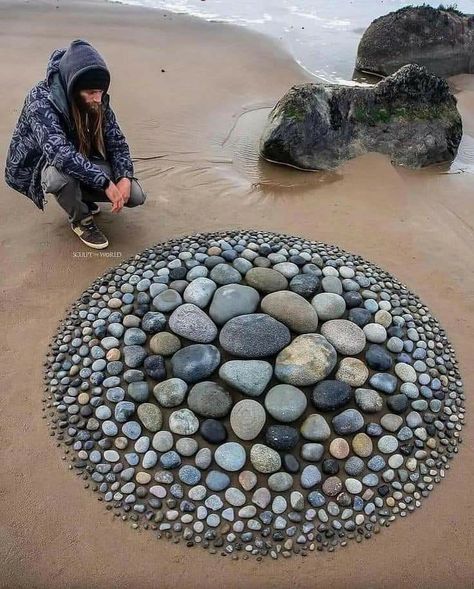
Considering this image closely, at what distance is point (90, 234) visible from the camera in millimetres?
3568

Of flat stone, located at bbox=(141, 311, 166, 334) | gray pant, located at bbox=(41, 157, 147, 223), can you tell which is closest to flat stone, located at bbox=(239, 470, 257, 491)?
flat stone, located at bbox=(141, 311, 166, 334)

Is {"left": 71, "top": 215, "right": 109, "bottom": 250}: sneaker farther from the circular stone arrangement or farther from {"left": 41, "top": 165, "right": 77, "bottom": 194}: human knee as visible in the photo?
the circular stone arrangement

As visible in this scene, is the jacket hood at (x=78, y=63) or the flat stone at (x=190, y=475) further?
the jacket hood at (x=78, y=63)

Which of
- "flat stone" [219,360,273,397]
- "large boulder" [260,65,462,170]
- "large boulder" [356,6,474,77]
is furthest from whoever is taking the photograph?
"large boulder" [356,6,474,77]

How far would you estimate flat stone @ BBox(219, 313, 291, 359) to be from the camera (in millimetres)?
2592

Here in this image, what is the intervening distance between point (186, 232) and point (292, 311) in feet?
4.60

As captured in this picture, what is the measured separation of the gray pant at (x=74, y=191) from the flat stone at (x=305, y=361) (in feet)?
5.29

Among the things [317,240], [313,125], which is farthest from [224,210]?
[313,125]

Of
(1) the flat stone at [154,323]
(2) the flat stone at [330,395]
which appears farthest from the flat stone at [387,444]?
(1) the flat stone at [154,323]

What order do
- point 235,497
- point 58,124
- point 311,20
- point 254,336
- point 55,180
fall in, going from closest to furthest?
point 235,497, point 254,336, point 58,124, point 55,180, point 311,20

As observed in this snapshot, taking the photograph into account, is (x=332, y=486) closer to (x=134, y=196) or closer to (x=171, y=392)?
(x=171, y=392)

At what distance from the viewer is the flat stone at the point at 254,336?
2.59 metres

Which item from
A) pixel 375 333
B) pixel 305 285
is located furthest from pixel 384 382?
pixel 305 285

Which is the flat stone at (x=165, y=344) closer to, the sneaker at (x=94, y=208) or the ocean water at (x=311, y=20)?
the sneaker at (x=94, y=208)
